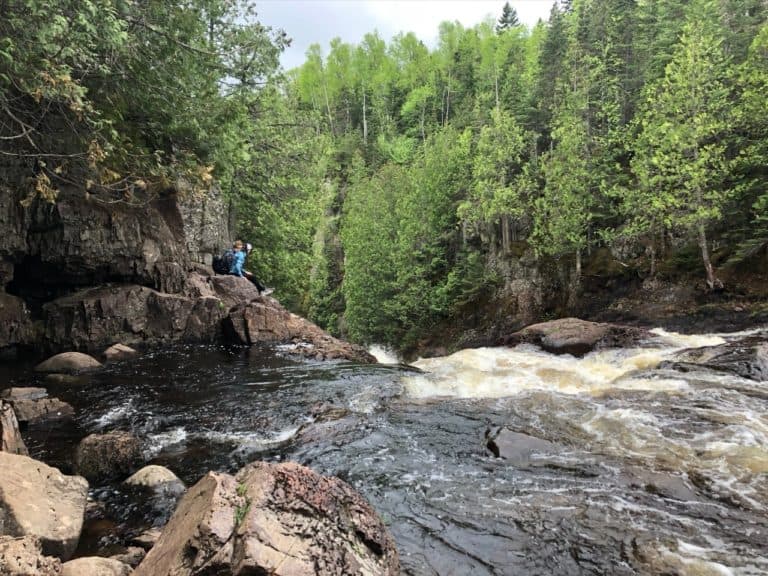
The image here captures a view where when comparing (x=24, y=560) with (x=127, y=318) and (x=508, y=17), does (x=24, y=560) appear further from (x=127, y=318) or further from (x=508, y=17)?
(x=508, y=17)

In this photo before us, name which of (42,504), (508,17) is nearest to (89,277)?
(42,504)

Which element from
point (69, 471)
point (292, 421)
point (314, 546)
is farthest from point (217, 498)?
point (292, 421)

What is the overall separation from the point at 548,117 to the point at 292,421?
117ft

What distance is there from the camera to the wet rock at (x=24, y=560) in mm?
3152

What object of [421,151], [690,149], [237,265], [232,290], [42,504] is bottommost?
[42,504]

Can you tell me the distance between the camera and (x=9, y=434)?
20.0 ft

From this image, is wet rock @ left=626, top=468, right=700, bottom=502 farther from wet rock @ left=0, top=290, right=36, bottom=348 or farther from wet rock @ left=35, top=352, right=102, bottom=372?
wet rock @ left=0, top=290, right=36, bottom=348

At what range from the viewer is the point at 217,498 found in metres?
3.41

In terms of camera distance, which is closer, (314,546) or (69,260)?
(314,546)

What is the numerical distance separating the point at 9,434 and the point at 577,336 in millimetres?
15966

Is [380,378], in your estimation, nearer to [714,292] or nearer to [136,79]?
[136,79]

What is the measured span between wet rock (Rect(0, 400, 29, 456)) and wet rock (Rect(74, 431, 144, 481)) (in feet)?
2.30

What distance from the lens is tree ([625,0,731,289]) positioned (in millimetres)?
20250

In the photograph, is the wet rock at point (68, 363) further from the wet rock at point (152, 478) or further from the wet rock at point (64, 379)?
the wet rock at point (152, 478)
